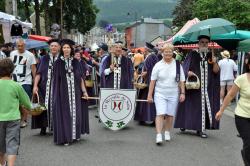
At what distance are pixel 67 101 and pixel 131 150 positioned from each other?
4.40 feet

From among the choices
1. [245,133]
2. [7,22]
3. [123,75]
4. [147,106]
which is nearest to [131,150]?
[245,133]

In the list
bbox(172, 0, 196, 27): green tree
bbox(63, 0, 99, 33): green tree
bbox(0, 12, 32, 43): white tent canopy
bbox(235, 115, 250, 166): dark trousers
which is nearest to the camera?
bbox(235, 115, 250, 166): dark trousers

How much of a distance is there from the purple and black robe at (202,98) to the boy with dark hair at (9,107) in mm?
4149

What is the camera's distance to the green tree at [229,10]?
24828mm

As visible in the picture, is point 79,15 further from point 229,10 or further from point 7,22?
point 7,22

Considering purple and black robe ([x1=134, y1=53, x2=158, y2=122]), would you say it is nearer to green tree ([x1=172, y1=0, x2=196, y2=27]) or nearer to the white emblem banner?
the white emblem banner

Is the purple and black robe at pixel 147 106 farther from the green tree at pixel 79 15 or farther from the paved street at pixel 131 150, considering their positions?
the green tree at pixel 79 15

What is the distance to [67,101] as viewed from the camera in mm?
8125

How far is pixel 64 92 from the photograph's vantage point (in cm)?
815

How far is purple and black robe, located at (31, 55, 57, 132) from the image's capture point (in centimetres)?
872

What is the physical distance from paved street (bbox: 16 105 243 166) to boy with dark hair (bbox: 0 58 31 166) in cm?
118

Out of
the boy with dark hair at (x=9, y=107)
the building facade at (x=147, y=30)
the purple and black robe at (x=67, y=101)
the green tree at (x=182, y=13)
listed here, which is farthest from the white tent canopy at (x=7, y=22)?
the building facade at (x=147, y=30)

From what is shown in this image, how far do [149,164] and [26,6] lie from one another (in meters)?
36.7

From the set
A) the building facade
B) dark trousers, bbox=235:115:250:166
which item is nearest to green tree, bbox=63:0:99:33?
dark trousers, bbox=235:115:250:166
